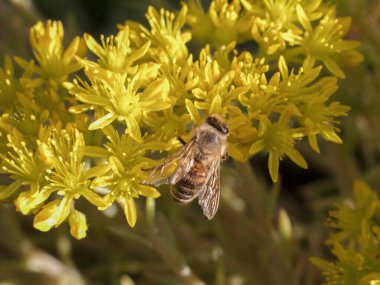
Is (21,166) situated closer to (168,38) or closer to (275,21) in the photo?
(168,38)

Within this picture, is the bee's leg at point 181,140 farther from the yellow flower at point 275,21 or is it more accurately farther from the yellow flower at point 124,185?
the yellow flower at point 275,21

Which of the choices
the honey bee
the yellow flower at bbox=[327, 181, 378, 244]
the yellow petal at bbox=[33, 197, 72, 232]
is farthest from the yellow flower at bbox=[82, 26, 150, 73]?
the yellow flower at bbox=[327, 181, 378, 244]

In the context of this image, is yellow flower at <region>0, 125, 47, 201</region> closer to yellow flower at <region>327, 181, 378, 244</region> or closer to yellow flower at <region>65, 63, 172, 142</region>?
yellow flower at <region>65, 63, 172, 142</region>

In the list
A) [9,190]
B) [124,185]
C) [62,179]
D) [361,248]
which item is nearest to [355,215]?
[361,248]

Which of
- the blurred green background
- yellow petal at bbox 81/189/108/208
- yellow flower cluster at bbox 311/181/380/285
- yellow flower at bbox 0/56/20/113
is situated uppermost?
yellow flower at bbox 0/56/20/113

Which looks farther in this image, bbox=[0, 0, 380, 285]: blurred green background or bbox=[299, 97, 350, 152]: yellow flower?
bbox=[0, 0, 380, 285]: blurred green background

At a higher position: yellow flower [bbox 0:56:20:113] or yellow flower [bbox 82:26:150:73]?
yellow flower [bbox 0:56:20:113]

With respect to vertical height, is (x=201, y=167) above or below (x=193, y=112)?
below
